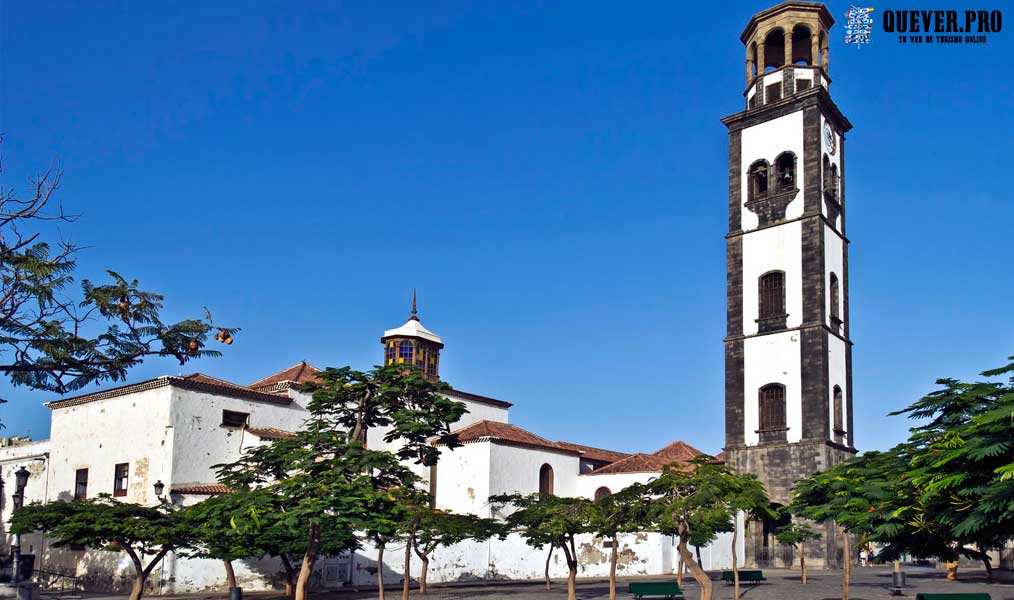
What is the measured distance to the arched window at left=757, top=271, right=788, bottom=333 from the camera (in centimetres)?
4166

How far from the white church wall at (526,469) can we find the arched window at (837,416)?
12.7m

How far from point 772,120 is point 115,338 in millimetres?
32951

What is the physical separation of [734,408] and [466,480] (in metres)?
12.4

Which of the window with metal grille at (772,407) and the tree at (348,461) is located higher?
the window with metal grille at (772,407)

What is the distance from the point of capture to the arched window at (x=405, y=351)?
47.5 m

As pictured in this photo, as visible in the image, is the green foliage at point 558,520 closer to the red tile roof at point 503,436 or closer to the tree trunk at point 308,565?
the tree trunk at point 308,565

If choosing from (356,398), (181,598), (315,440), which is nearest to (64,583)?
(181,598)

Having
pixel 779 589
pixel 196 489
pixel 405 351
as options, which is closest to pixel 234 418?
pixel 196 489

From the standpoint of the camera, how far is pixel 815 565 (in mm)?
39281

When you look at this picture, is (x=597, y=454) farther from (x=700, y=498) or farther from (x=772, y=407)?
(x=700, y=498)

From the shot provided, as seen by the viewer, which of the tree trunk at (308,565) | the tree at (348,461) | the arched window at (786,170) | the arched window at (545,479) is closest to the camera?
the tree at (348,461)

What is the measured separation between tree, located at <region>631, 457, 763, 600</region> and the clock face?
27.1 metres

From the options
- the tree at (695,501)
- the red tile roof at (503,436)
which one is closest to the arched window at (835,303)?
the red tile roof at (503,436)

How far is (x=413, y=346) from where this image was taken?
47812 millimetres
